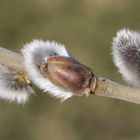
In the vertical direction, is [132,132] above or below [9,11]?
below

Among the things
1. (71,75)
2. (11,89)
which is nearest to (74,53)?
(11,89)

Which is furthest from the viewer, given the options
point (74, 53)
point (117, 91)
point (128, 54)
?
point (74, 53)

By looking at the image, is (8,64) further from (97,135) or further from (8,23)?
(8,23)

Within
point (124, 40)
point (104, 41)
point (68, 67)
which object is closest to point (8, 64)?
point (68, 67)

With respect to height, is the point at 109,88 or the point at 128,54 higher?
the point at 128,54

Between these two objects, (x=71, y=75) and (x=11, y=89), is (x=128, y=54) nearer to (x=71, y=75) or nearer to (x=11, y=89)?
(x=71, y=75)

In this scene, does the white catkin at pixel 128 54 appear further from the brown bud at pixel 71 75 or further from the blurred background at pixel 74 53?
the blurred background at pixel 74 53

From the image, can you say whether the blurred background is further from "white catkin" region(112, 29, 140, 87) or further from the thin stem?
the thin stem
